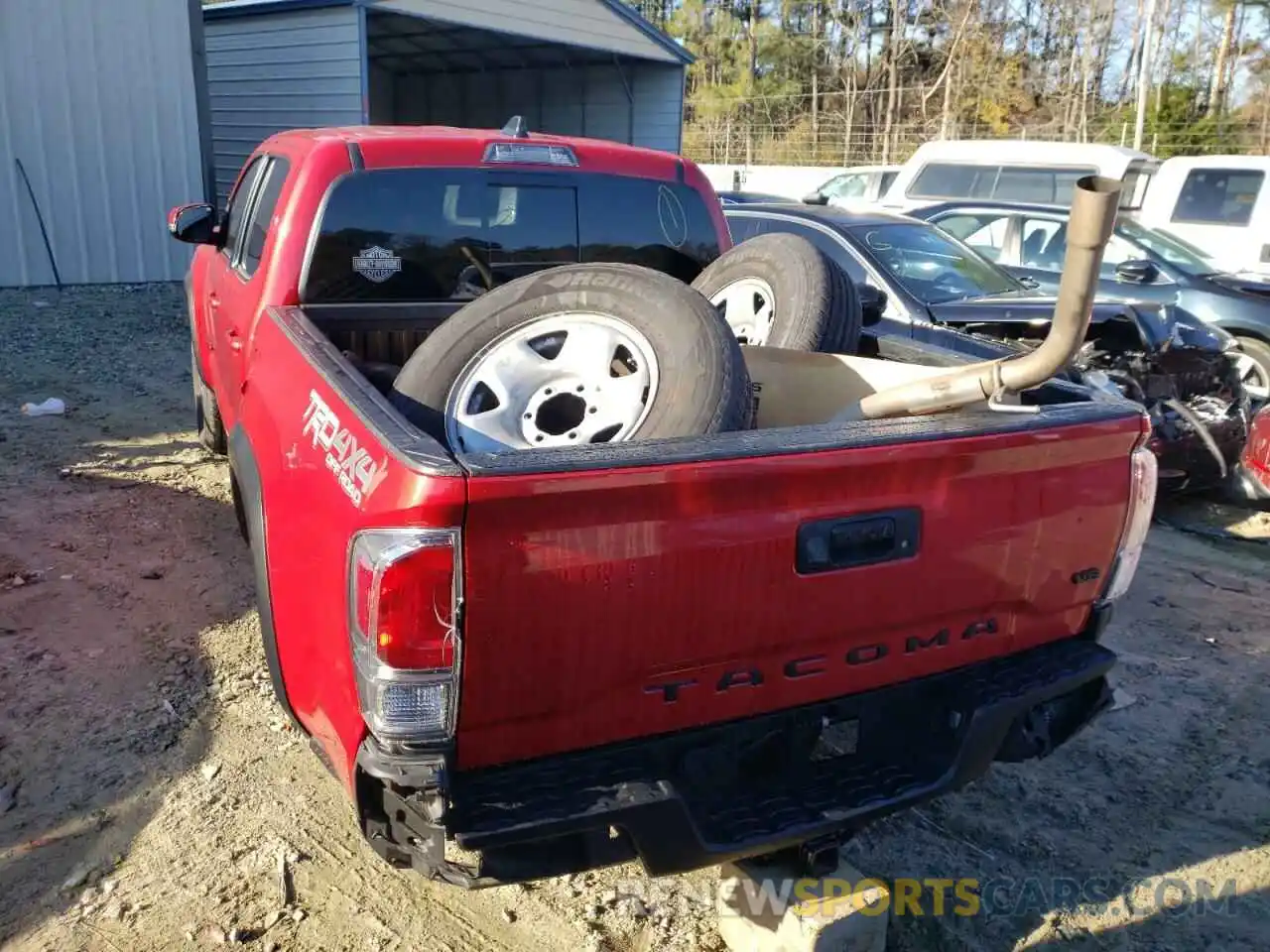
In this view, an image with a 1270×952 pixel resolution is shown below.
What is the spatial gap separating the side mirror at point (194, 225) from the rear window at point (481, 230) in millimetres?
1267

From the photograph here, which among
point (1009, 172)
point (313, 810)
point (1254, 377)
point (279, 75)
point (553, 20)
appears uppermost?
point (553, 20)

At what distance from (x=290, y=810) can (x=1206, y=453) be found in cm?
559

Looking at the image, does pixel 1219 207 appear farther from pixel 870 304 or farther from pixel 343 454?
pixel 343 454

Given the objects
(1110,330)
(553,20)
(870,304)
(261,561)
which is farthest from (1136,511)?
(553,20)

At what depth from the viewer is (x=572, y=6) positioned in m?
16.1

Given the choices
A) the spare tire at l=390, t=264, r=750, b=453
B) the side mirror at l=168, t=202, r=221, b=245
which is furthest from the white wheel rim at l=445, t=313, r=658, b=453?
the side mirror at l=168, t=202, r=221, b=245

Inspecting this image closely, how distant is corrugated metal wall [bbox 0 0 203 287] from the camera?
11.7 meters

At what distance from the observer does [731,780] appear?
243 cm

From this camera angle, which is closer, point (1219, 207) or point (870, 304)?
point (870, 304)

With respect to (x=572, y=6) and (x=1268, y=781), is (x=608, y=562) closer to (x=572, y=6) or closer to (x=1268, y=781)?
(x=1268, y=781)

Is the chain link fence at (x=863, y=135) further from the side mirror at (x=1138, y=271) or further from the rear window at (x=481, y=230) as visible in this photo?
the rear window at (x=481, y=230)

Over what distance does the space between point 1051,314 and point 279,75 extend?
41.9ft

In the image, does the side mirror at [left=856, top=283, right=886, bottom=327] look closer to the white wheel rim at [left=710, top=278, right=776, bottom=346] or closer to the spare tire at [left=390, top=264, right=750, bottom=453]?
the white wheel rim at [left=710, top=278, right=776, bottom=346]

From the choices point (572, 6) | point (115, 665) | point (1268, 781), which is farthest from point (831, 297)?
point (572, 6)
